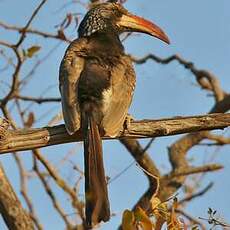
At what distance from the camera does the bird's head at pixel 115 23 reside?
5.39m

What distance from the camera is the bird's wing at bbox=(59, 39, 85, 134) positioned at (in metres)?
4.32

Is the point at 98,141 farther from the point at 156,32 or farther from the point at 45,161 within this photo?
the point at 45,161

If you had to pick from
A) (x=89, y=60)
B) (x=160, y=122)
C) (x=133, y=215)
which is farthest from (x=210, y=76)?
(x=133, y=215)

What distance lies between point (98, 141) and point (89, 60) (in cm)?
69

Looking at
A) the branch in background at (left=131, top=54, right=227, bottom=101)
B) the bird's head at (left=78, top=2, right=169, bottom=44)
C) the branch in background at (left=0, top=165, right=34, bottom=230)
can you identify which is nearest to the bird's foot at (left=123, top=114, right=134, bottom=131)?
the bird's head at (left=78, top=2, right=169, bottom=44)

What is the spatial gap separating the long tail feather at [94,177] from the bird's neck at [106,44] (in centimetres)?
70

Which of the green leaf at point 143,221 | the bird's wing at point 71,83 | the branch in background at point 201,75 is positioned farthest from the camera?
the branch in background at point 201,75

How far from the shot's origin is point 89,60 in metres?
4.77

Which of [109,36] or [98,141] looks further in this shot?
[109,36]

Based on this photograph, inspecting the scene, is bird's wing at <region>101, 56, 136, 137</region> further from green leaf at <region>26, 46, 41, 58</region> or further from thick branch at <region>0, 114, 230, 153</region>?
green leaf at <region>26, 46, 41, 58</region>

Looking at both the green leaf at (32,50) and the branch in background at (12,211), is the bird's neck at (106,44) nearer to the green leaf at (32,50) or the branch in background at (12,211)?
the green leaf at (32,50)

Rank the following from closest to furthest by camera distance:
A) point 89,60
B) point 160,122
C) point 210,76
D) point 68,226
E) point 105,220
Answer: point 105,220, point 160,122, point 89,60, point 68,226, point 210,76

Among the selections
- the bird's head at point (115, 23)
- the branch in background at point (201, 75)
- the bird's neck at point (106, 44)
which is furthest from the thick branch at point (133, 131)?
the branch in background at point (201, 75)

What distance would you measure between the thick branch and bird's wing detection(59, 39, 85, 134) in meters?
0.07
